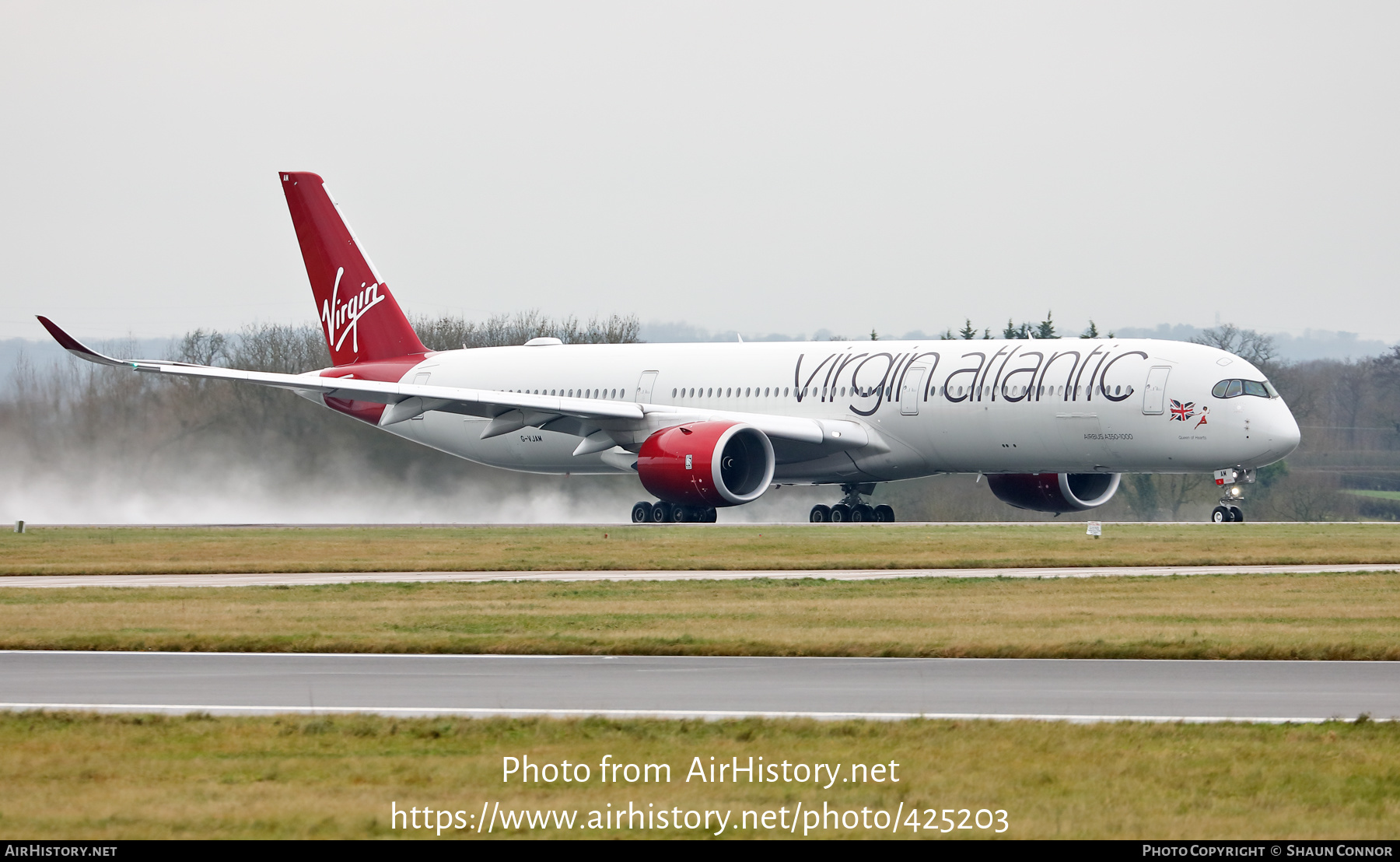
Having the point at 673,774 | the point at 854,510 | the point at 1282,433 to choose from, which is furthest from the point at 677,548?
the point at 673,774

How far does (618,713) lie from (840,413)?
28043 millimetres

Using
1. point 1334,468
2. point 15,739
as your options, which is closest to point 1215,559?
point 15,739

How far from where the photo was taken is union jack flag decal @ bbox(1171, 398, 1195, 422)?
115 ft

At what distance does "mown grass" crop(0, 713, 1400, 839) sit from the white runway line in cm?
27

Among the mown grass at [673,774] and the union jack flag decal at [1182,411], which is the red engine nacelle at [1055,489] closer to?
the union jack flag decal at [1182,411]

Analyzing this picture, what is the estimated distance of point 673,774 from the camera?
9266 mm

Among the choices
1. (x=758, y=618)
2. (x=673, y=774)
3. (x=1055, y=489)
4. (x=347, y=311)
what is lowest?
(x=1055, y=489)

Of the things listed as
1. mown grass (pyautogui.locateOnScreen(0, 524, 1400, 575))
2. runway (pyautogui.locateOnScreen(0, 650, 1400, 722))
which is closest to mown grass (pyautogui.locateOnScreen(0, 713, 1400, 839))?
runway (pyautogui.locateOnScreen(0, 650, 1400, 722))

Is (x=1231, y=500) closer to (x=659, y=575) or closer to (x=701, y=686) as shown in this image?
(x=659, y=575)

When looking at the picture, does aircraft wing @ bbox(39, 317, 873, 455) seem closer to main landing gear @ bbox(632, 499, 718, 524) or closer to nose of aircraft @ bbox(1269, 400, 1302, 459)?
main landing gear @ bbox(632, 499, 718, 524)

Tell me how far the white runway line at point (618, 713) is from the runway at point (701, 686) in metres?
0.02

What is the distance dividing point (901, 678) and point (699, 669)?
5.43ft

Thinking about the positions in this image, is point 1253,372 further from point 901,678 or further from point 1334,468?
point 1334,468

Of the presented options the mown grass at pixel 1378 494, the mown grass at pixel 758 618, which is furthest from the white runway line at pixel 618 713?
the mown grass at pixel 1378 494
